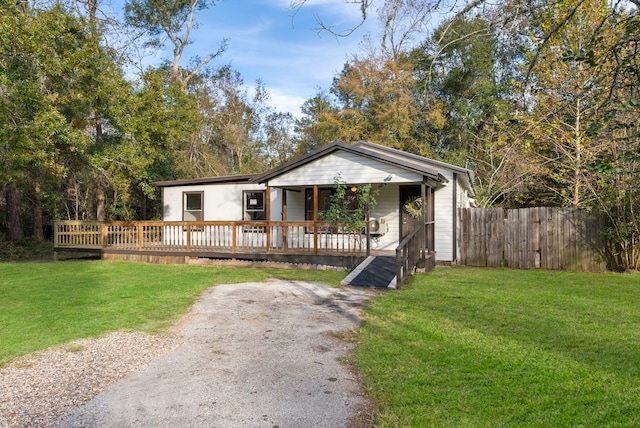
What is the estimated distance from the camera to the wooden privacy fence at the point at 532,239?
41.7 ft


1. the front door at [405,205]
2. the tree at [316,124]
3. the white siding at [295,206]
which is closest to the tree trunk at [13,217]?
the white siding at [295,206]

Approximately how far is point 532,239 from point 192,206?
39.8 ft

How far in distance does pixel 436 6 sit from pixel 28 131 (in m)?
13.7

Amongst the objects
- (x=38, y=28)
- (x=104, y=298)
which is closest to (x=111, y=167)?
(x=38, y=28)

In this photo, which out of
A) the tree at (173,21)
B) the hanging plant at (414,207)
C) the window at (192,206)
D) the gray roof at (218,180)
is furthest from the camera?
the tree at (173,21)

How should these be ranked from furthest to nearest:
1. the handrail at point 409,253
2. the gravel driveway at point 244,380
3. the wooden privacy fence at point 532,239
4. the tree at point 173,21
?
the tree at point 173,21 < the wooden privacy fence at point 532,239 < the handrail at point 409,253 < the gravel driveway at point 244,380

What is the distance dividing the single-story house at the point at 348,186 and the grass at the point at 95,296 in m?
2.78

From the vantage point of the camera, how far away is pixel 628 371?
13.8ft

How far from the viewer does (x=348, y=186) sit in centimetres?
1366

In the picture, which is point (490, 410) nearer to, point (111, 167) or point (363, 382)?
point (363, 382)

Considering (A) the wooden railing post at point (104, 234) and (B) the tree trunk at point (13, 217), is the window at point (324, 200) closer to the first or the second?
(A) the wooden railing post at point (104, 234)

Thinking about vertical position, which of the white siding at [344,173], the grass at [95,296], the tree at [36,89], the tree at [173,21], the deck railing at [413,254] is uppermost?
the tree at [173,21]

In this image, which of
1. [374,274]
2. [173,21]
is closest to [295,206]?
[374,274]

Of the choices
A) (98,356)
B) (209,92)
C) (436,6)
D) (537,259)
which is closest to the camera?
(436,6)
